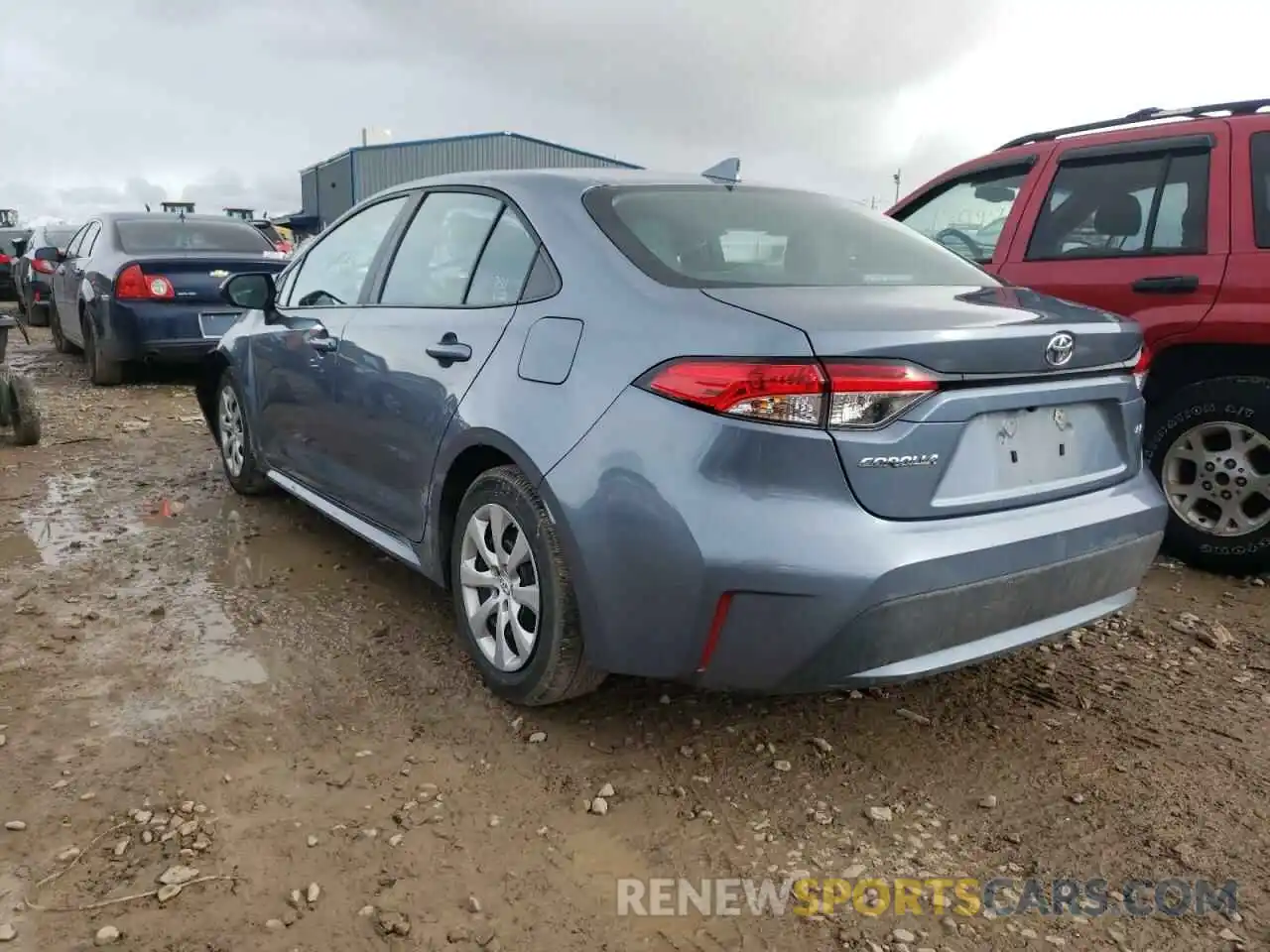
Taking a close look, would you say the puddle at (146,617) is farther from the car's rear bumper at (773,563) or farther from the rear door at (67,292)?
the rear door at (67,292)

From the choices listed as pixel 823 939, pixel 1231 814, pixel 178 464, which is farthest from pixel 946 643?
pixel 178 464

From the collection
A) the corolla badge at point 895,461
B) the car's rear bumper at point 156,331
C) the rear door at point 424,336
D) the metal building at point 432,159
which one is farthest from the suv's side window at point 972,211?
the metal building at point 432,159

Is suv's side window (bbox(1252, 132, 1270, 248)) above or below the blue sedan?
above

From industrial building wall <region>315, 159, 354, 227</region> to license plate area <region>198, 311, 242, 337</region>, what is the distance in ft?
80.6

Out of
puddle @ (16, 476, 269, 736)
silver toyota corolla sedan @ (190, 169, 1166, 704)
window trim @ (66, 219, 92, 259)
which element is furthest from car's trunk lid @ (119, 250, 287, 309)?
silver toyota corolla sedan @ (190, 169, 1166, 704)

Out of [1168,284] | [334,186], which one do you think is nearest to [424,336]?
[1168,284]

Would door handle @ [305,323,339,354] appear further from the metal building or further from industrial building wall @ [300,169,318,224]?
industrial building wall @ [300,169,318,224]

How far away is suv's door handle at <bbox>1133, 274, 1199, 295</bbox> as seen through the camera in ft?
12.8

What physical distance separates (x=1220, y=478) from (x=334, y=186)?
34124 mm

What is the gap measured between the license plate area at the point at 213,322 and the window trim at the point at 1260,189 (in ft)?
22.5

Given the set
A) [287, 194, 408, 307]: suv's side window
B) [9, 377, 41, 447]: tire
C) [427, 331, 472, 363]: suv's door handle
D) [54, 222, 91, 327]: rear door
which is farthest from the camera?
[54, 222, 91, 327]: rear door

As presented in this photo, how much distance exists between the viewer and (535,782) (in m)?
2.52

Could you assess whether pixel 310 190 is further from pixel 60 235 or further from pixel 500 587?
pixel 500 587

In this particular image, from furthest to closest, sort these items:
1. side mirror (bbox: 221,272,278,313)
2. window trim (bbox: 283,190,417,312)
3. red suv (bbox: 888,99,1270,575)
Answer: side mirror (bbox: 221,272,278,313), red suv (bbox: 888,99,1270,575), window trim (bbox: 283,190,417,312)
